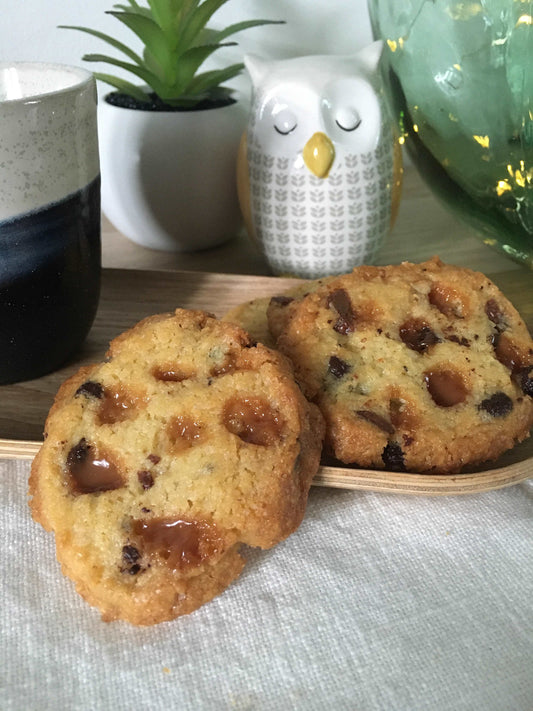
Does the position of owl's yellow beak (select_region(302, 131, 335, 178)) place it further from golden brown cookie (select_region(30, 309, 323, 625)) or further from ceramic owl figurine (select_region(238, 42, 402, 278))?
golden brown cookie (select_region(30, 309, 323, 625))

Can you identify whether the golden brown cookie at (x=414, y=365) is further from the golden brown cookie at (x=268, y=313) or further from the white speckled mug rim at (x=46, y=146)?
the white speckled mug rim at (x=46, y=146)

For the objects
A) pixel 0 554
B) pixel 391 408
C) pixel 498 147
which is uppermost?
pixel 498 147

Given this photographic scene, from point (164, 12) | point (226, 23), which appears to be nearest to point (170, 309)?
point (164, 12)

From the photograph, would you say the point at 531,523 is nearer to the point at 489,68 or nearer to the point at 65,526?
the point at 65,526

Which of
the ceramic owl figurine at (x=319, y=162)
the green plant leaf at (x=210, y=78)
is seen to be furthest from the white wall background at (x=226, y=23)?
the ceramic owl figurine at (x=319, y=162)

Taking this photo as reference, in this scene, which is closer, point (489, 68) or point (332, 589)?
point (332, 589)

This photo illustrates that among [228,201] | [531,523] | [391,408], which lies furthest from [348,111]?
[531,523]

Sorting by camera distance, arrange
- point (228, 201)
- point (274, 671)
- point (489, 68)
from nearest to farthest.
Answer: point (274, 671)
point (489, 68)
point (228, 201)

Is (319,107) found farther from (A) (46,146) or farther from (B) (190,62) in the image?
(A) (46,146)
